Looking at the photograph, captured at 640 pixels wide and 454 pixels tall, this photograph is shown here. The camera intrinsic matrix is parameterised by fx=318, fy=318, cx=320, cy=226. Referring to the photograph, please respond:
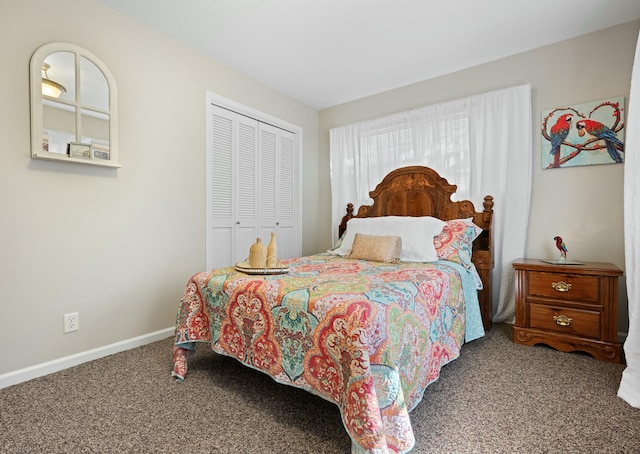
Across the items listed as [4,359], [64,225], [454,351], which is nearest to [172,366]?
[4,359]

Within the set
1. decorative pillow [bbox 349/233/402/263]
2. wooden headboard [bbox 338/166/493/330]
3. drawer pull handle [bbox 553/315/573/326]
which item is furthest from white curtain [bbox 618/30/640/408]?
decorative pillow [bbox 349/233/402/263]

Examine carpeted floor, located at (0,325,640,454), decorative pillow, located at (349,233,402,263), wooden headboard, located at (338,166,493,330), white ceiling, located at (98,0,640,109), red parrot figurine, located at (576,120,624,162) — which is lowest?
carpeted floor, located at (0,325,640,454)

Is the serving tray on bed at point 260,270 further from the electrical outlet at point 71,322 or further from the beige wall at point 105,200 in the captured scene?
the electrical outlet at point 71,322

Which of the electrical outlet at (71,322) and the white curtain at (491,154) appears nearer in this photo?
the electrical outlet at (71,322)

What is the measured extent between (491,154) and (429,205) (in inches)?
28.7

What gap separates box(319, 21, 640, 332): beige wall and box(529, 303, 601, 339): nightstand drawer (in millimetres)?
502

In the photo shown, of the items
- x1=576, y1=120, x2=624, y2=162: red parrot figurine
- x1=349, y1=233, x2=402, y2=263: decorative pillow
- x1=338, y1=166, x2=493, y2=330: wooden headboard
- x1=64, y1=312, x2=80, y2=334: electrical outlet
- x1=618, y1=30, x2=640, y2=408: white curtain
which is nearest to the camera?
x1=618, y1=30, x2=640, y2=408: white curtain

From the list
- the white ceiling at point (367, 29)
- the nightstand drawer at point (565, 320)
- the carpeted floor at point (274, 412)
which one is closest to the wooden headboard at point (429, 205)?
the nightstand drawer at point (565, 320)

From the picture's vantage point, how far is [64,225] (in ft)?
6.85

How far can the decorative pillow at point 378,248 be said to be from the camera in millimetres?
2596

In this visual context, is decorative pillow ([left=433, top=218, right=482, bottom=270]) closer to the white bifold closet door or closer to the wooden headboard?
the wooden headboard

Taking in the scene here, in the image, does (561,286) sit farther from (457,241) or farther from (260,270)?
(260,270)

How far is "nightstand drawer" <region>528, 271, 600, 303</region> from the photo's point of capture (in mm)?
2209

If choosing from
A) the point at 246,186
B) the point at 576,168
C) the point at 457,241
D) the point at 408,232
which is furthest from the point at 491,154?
the point at 246,186
